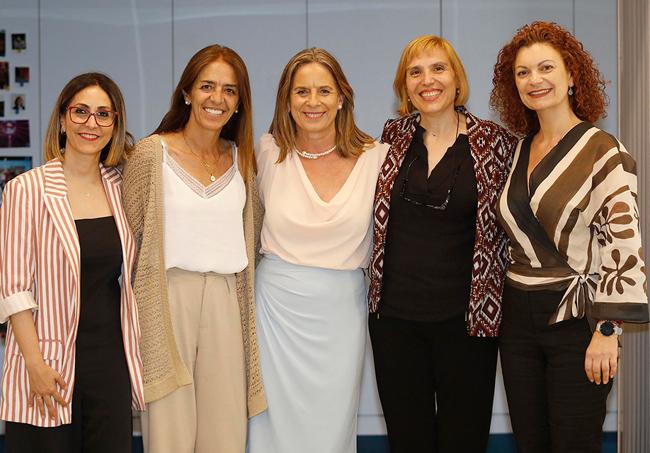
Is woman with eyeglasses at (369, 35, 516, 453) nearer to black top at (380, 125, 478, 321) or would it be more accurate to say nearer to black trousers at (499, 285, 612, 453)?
black top at (380, 125, 478, 321)

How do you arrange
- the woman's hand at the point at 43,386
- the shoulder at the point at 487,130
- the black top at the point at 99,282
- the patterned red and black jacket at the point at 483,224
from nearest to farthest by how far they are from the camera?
the woman's hand at the point at 43,386 → the black top at the point at 99,282 → the patterned red and black jacket at the point at 483,224 → the shoulder at the point at 487,130

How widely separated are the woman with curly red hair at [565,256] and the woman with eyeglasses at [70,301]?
4.00ft

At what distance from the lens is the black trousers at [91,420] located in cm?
211

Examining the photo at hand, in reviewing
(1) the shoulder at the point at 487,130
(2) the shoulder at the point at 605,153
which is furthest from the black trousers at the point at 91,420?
(2) the shoulder at the point at 605,153

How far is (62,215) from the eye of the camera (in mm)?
2148

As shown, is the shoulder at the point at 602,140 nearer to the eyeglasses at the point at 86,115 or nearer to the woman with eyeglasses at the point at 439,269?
the woman with eyeglasses at the point at 439,269

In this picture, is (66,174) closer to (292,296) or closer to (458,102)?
(292,296)

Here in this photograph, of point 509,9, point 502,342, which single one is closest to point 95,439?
point 502,342

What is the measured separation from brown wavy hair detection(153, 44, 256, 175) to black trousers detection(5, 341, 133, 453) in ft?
2.77

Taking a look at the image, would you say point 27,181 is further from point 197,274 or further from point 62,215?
point 197,274

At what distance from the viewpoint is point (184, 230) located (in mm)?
2424

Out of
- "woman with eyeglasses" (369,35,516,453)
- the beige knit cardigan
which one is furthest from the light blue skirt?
the beige knit cardigan

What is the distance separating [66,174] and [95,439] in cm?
82

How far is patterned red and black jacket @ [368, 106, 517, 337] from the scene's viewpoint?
2408 mm
